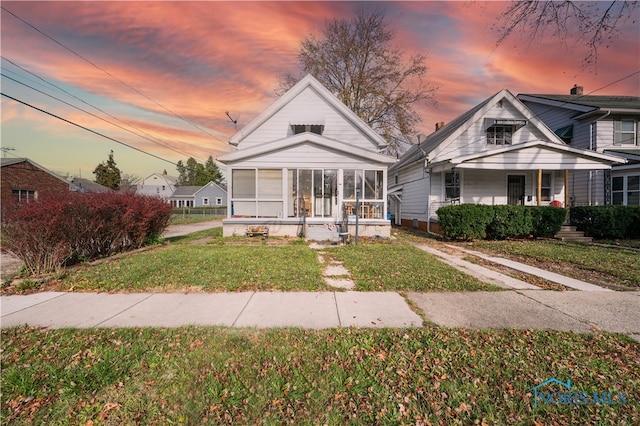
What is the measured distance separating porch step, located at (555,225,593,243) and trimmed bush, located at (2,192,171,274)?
17817mm

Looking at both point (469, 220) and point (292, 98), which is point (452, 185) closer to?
point (469, 220)

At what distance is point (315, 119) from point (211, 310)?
13637 mm

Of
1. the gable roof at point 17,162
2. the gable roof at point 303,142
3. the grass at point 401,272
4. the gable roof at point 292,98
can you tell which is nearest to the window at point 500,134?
the gable roof at point 292,98

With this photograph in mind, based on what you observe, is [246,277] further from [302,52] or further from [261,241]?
[302,52]

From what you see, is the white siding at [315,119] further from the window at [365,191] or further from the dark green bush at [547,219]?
the dark green bush at [547,219]

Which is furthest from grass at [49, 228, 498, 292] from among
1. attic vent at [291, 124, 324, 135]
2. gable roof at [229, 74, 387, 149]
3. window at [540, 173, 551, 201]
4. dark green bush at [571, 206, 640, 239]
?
window at [540, 173, 551, 201]

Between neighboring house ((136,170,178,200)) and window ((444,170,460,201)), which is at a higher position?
neighboring house ((136,170,178,200))

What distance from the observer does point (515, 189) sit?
15.6 m

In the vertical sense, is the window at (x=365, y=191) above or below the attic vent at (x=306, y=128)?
below

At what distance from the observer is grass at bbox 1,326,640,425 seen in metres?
2.27

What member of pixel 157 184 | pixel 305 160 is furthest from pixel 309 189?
pixel 157 184

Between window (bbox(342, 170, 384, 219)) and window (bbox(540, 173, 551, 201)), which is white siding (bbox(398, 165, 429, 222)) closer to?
window (bbox(342, 170, 384, 219))

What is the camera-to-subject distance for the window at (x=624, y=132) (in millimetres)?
16469

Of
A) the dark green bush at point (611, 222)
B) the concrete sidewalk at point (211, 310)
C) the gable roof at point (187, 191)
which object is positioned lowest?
the concrete sidewalk at point (211, 310)
